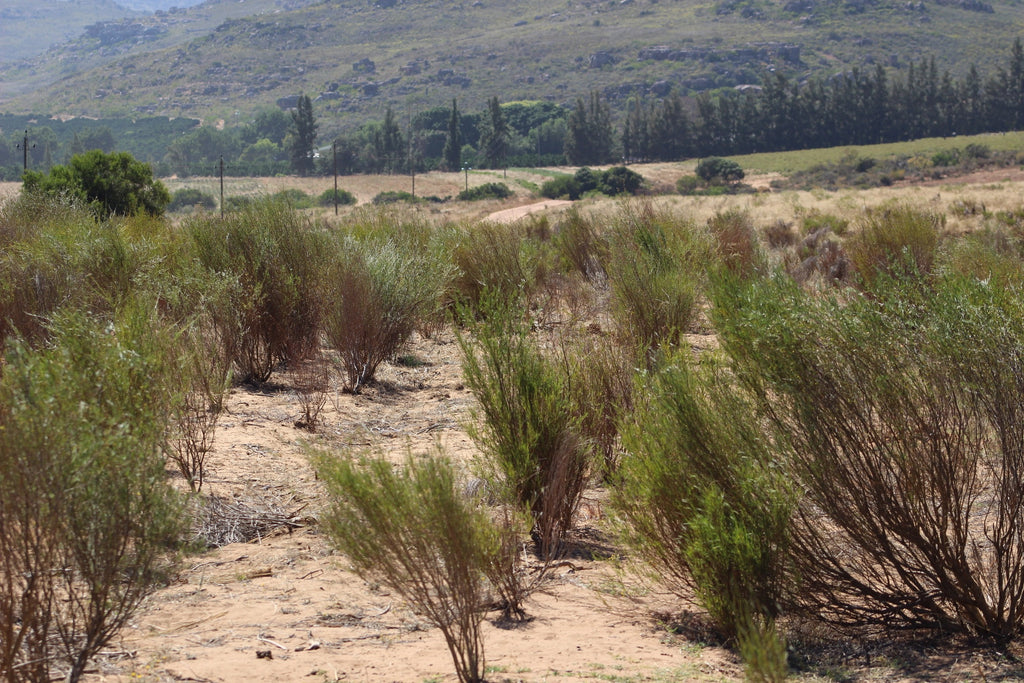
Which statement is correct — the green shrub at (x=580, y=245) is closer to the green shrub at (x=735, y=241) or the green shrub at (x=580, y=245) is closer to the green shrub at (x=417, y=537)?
the green shrub at (x=735, y=241)

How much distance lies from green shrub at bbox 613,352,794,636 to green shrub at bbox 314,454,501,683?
4.03ft

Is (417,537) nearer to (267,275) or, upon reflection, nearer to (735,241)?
(267,275)

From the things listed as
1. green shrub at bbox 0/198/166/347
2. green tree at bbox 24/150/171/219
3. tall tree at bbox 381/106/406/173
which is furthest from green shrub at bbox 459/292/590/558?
tall tree at bbox 381/106/406/173

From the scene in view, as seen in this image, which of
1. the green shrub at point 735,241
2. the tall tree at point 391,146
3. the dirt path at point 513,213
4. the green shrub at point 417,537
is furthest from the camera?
the tall tree at point 391,146

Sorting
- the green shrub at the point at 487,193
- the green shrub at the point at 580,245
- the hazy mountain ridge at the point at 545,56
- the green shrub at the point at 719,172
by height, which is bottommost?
the green shrub at the point at 487,193

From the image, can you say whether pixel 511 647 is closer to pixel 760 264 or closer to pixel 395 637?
pixel 395 637

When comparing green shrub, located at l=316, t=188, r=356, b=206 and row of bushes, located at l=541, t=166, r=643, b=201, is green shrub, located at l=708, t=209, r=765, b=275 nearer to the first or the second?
row of bushes, located at l=541, t=166, r=643, b=201

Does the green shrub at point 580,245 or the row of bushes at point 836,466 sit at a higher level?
the row of bushes at point 836,466

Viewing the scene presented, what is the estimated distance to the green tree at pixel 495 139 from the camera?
89.2m

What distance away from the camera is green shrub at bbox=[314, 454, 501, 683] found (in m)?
4.26

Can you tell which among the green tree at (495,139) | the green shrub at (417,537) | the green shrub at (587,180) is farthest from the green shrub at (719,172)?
the green shrub at (417,537)

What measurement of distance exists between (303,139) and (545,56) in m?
81.3

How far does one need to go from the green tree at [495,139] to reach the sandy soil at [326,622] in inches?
3319

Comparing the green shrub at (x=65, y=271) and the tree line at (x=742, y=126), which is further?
the tree line at (x=742, y=126)
